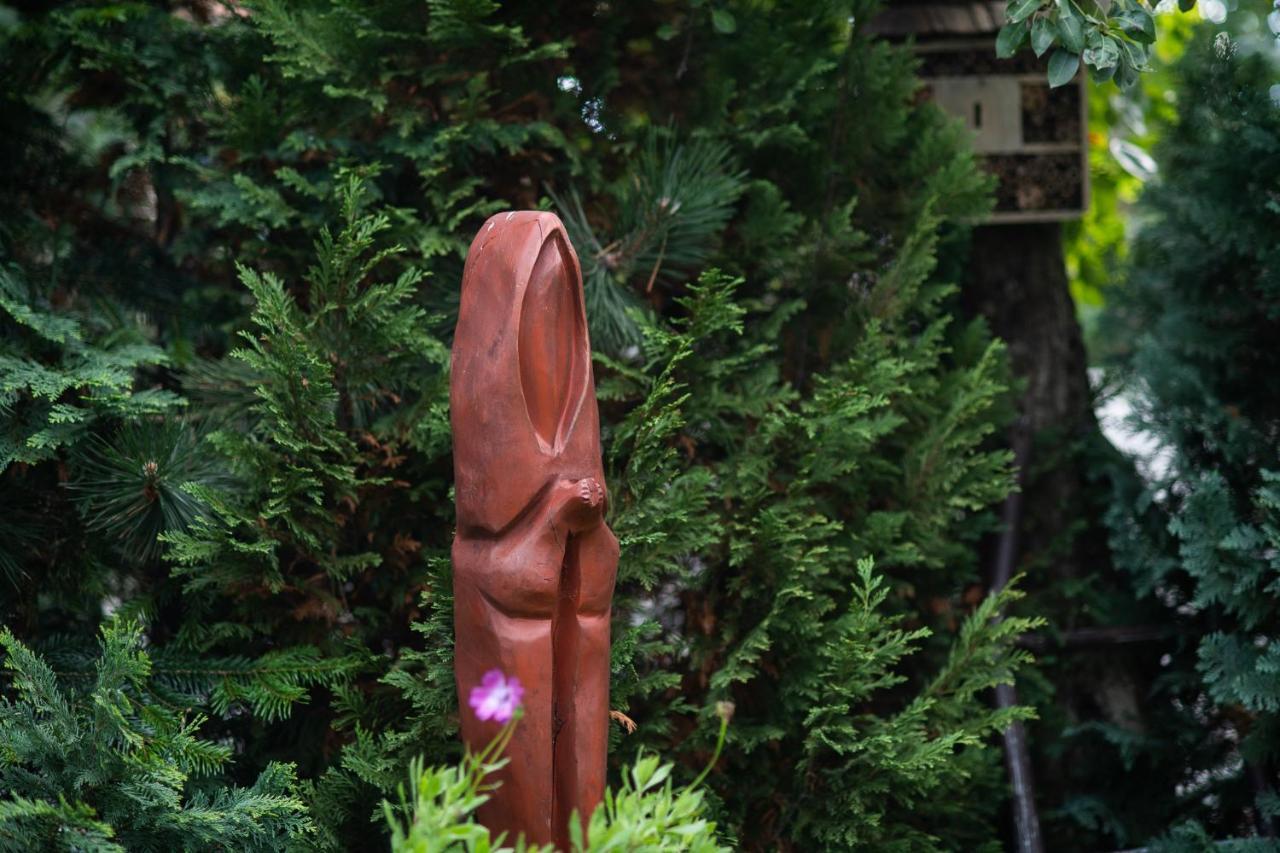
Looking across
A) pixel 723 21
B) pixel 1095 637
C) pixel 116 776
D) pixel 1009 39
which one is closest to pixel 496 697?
pixel 116 776

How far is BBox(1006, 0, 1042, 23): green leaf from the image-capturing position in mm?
2977

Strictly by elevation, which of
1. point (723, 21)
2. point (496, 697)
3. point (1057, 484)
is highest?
point (723, 21)

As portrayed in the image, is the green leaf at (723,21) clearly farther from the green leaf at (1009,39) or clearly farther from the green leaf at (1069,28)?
the green leaf at (1069,28)

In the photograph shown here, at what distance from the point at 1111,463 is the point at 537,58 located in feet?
7.70

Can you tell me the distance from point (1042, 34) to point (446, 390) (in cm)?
167

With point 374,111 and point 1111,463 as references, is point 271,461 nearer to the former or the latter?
point 374,111

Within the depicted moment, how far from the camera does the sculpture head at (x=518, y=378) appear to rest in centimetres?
236

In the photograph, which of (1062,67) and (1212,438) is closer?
(1062,67)

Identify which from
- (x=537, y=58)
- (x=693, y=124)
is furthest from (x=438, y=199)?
(x=693, y=124)

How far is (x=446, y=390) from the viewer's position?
3205mm

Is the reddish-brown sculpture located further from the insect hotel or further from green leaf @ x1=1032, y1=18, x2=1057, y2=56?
the insect hotel

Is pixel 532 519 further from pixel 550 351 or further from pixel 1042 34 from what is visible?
pixel 1042 34

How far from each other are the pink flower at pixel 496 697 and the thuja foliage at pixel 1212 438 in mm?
2322

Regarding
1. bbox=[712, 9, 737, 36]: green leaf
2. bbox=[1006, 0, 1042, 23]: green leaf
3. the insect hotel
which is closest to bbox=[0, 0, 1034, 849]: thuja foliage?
bbox=[712, 9, 737, 36]: green leaf
